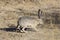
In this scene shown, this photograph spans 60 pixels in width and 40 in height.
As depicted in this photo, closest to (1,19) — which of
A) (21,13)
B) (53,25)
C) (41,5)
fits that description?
(21,13)

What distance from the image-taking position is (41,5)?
1644 cm

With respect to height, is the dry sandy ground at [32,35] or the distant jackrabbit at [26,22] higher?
the distant jackrabbit at [26,22]

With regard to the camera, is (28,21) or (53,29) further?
(53,29)

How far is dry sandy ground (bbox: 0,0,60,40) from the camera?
10.4m

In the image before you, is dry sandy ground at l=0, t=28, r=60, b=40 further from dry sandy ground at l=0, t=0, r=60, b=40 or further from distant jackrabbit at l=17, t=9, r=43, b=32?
distant jackrabbit at l=17, t=9, r=43, b=32

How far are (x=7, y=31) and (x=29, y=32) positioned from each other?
0.99 m

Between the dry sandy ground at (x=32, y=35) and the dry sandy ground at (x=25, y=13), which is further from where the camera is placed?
the dry sandy ground at (x=25, y=13)

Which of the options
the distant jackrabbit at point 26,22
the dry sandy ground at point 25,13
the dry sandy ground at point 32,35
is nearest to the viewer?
the dry sandy ground at point 32,35

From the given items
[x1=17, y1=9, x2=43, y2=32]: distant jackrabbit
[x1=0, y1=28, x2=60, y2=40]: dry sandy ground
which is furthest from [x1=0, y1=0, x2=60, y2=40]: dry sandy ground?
[x1=17, y1=9, x2=43, y2=32]: distant jackrabbit

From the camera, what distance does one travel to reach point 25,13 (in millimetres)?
14578

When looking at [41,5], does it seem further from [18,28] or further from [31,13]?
[18,28]

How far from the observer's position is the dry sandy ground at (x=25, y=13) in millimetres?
10414

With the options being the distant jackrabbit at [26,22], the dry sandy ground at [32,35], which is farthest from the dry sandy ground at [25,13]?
the distant jackrabbit at [26,22]

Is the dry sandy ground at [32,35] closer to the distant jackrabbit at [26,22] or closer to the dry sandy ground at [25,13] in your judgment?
the dry sandy ground at [25,13]
